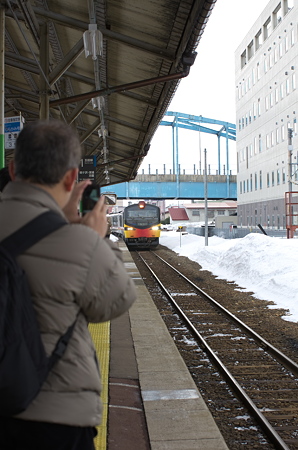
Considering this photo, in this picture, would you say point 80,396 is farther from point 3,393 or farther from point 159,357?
point 159,357

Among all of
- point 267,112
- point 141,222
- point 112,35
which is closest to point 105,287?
point 112,35

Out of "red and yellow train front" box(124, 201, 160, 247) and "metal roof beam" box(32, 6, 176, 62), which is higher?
"metal roof beam" box(32, 6, 176, 62)

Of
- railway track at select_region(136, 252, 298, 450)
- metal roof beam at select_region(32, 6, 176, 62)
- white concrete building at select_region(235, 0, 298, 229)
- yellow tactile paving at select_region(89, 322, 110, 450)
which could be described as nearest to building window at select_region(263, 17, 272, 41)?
white concrete building at select_region(235, 0, 298, 229)

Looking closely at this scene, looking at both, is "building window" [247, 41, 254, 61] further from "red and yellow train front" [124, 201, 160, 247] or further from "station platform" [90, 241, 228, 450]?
"station platform" [90, 241, 228, 450]

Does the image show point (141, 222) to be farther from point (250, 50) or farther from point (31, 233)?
point (31, 233)

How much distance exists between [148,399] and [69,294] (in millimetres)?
3687

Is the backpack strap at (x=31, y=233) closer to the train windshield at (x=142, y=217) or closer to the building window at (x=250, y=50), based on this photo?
the train windshield at (x=142, y=217)

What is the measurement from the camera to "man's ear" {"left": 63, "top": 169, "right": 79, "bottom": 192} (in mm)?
1767

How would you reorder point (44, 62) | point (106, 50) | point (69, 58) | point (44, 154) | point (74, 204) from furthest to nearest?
point (106, 50) → point (44, 62) → point (69, 58) → point (74, 204) → point (44, 154)

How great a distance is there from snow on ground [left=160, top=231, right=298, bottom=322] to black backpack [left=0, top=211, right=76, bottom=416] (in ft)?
28.3

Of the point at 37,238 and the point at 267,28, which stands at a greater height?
the point at 267,28

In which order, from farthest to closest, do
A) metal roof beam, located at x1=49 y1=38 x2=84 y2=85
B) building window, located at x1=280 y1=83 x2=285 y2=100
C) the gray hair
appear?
building window, located at x1=280 y1=83 x2=285 y2=100 < metal roof beam, located at x1=49 y1=38 x2=84 y2=85 < the gray hair

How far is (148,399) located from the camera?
16.2 feet

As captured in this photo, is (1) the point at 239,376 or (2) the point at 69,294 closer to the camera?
(2) the point at 69,294
